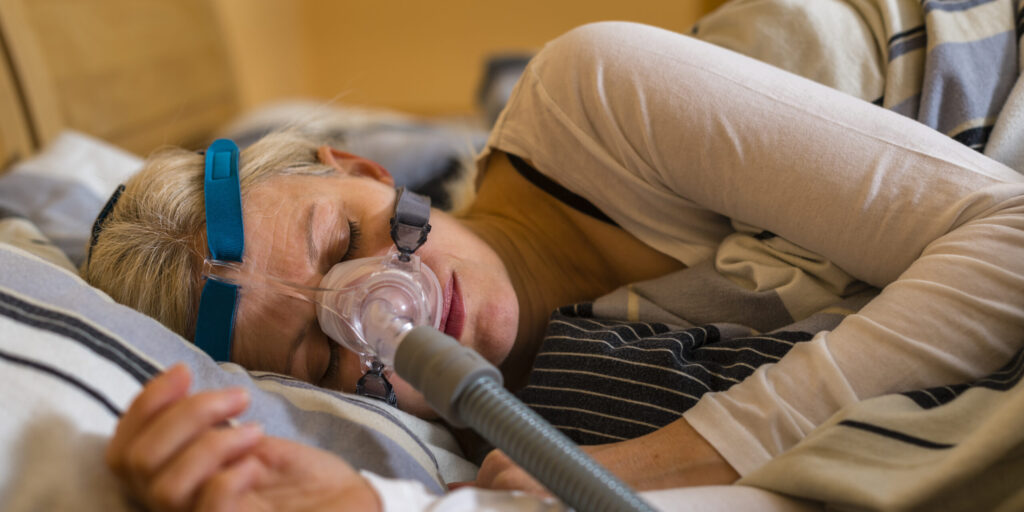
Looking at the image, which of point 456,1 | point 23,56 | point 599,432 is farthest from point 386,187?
point 456,1

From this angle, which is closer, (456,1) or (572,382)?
(572,382)

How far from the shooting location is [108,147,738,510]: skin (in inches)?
20.8

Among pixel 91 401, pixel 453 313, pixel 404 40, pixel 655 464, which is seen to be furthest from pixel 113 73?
pixel 655 464

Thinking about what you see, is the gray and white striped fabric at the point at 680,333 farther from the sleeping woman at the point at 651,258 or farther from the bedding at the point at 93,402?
the bedding at the point at 93,402

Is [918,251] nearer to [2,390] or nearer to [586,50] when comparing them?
[586,50]

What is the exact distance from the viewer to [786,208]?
2.73ft

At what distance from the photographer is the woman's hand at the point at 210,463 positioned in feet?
1.66

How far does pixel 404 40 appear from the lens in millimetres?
3902

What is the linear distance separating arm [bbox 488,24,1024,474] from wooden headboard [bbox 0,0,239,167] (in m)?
0.86

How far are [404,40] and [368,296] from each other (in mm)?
3342

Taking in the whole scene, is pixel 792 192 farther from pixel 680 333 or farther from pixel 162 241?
pixel 162 241

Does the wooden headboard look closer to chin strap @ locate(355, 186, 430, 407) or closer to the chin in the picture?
chin strap @ locate(355, 186, 430, 407)

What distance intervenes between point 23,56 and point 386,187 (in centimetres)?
122

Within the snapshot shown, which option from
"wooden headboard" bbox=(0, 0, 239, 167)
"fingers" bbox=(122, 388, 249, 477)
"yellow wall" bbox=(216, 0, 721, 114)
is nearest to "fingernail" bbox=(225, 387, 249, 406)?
"fingers" bbox=(122, 388, 249, 477)
